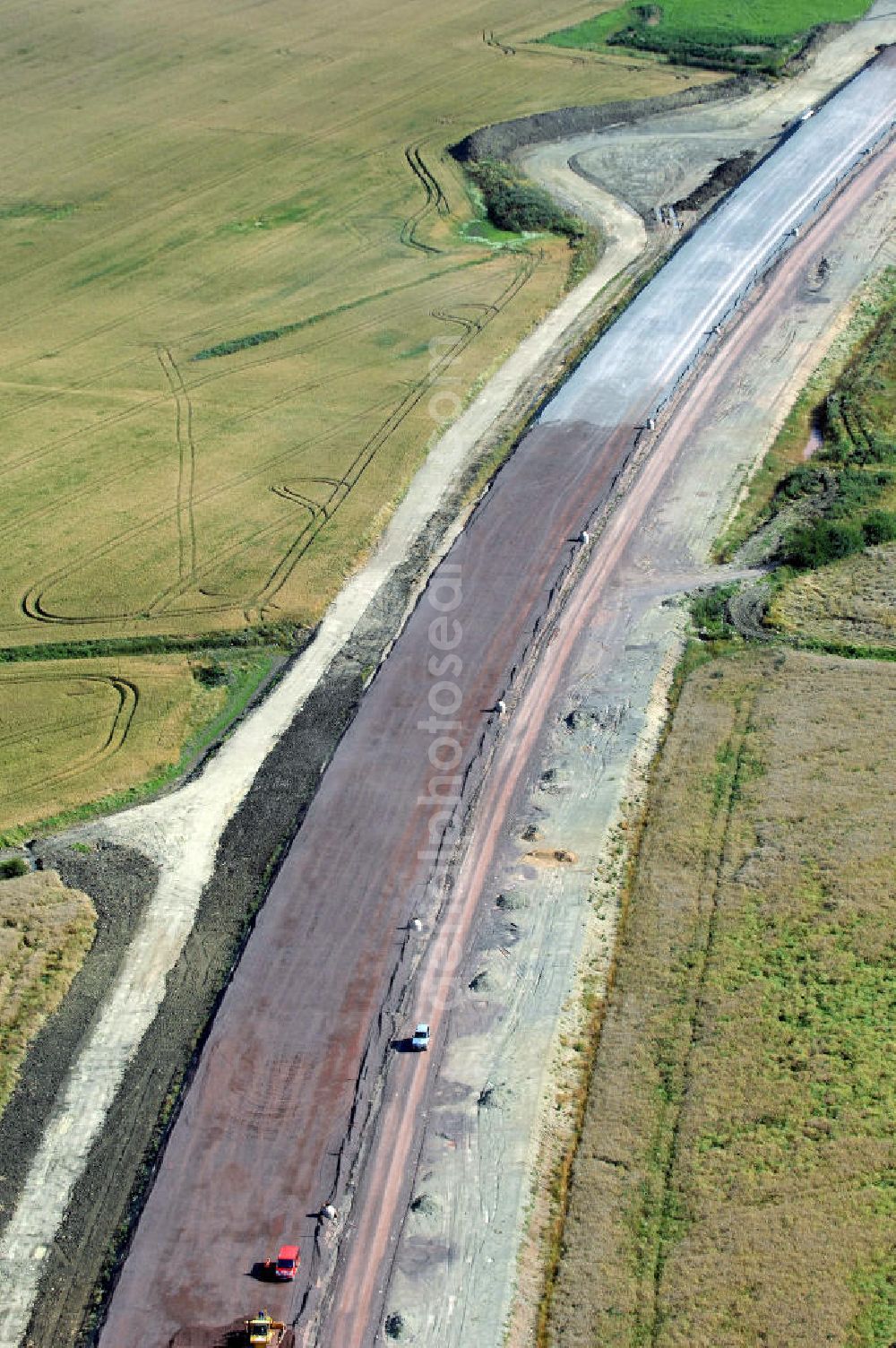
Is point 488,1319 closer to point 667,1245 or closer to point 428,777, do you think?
point 667,1245

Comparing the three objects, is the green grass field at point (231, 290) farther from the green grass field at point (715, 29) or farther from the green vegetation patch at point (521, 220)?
the green grass field at point (715, 29)

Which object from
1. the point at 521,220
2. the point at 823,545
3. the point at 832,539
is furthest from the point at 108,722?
the point at 521,220

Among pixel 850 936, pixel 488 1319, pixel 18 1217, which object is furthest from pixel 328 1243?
pixel 850 936

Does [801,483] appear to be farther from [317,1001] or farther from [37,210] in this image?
[37,210]

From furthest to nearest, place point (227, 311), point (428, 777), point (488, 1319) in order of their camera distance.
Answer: point (227, 311)
point (428, 777)
point (488, 1319)

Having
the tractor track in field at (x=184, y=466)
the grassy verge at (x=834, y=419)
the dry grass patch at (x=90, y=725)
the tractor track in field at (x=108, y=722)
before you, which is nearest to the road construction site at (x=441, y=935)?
the grassy verge at (x=834, y=419)
